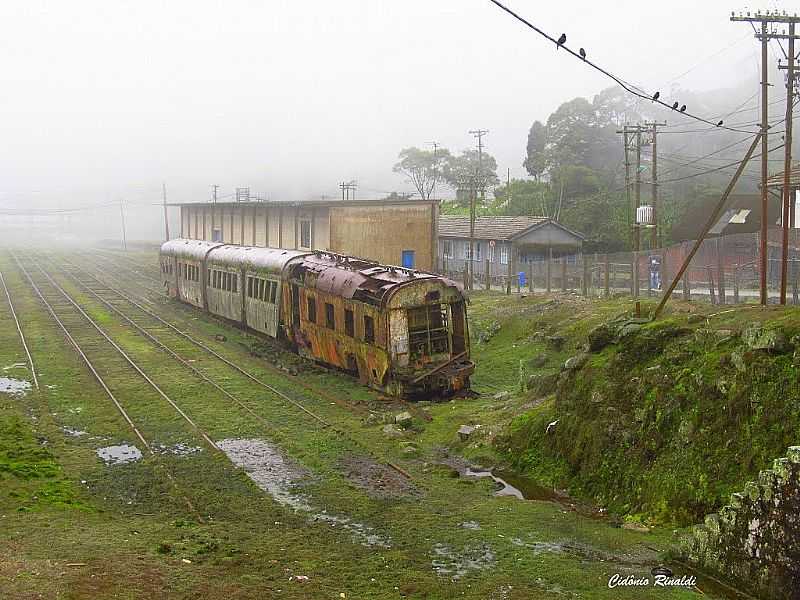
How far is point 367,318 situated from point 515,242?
25.1m

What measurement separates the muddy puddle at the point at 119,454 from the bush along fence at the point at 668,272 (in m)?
17.3

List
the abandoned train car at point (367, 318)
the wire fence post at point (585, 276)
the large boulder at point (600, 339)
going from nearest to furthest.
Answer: the large boulder at point (600, 339), the abandoned train car at point (367, 318), the wire fence post at point (585, 276)

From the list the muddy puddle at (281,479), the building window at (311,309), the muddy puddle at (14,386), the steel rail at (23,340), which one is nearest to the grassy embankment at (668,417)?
the muddy puddle at (281,479)

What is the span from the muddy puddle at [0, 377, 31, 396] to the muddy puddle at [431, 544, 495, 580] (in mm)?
14268

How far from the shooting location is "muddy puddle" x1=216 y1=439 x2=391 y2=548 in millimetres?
11773

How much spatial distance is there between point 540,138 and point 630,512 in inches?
2671

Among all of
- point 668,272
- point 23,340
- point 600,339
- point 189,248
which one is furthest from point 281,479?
point 189,248

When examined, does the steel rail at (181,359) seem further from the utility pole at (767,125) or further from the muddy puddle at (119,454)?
the utility pole at (767,125)

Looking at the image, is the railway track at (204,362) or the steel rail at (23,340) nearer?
the railway track at (204,362)

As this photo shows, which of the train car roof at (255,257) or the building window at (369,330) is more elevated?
the train car roof at (255,257)

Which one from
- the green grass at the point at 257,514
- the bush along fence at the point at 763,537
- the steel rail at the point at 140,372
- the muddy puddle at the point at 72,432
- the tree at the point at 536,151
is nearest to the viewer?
the bush along fence at the point at 763,537

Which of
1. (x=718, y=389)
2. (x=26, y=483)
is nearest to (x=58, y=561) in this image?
(x=26, y=483)

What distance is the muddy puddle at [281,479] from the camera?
11.8 metres

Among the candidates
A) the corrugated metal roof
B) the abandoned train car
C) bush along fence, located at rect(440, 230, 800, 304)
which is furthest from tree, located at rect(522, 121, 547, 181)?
the abandoned train car
